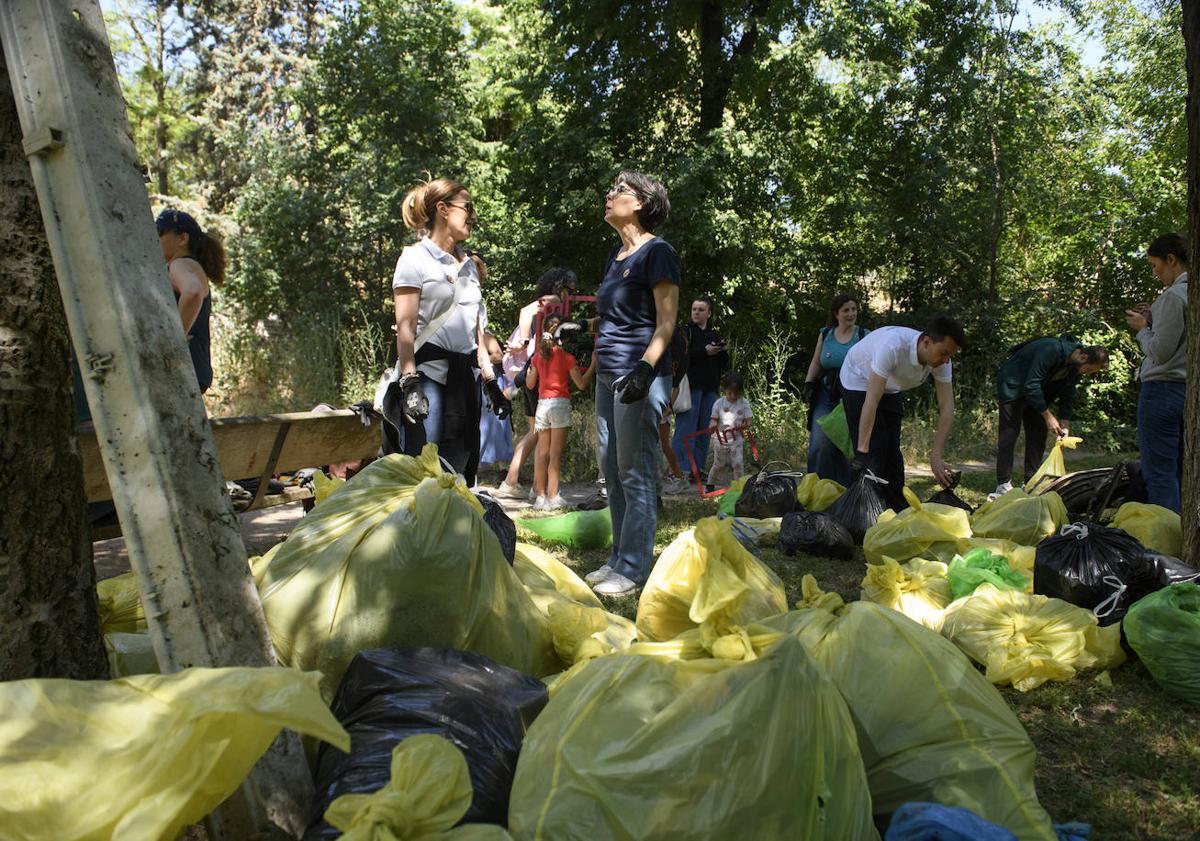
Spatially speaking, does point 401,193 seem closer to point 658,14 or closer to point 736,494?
point 658,14

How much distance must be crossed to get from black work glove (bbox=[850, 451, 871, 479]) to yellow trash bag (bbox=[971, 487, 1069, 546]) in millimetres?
629

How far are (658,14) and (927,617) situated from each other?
1284 cm

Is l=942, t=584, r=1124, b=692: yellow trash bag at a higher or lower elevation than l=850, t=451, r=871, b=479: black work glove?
lower

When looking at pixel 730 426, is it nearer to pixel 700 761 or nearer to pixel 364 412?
pixel 364 412

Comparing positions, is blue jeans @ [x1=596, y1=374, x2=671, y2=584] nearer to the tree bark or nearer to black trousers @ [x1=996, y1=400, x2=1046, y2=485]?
black trousers @ [x1=996, y1=400, x2=1046, y2=485]

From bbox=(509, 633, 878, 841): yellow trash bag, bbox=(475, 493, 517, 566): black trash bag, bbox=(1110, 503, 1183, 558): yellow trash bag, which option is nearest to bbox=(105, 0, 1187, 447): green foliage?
bbox=(1110, 503, 1183, 558): yellow trash bag

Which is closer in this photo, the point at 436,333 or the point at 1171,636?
the point at 1171,636

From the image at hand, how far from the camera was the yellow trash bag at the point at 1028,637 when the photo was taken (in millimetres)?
3018

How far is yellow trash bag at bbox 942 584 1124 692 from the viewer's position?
302 centimetres

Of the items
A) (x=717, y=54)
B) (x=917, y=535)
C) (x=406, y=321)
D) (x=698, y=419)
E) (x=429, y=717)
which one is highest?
(x=717, y=54)

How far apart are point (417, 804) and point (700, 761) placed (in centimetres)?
46

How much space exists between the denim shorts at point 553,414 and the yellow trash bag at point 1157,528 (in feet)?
11.2

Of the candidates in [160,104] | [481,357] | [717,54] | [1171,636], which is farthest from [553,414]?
[160,104]

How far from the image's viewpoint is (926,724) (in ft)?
6.21
